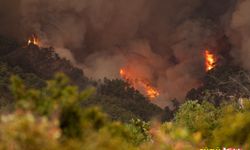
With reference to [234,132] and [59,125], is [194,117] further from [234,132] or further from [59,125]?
[59,125]

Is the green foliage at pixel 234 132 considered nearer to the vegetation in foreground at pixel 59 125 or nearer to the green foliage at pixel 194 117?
the vegetation in foreground at pixel 59 125

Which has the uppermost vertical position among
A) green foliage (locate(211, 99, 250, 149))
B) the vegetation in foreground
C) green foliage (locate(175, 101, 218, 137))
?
green foliage (locate(175, 101, 218, 137))

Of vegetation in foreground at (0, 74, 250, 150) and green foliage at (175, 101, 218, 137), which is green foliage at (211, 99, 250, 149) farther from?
green foliage at (175, 101, 218, 137)

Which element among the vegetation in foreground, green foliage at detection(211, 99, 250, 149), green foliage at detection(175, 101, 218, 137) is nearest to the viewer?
the vegetation in foreground

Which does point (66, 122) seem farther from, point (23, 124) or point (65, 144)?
point (23, 124)

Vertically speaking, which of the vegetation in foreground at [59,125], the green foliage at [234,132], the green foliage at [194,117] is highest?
the green foliage at [194,117]

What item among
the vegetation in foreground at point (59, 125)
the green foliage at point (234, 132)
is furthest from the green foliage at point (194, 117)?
the vegetation in foreground at point (59, 125)

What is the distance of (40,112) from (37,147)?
151 centimetres

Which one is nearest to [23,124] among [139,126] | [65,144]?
[65,144]

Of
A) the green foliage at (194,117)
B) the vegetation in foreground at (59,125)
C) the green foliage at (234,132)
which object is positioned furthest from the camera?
the green foliage at (194,117)

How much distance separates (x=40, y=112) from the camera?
13391 millimetres

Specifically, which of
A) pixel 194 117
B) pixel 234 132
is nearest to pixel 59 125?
pixel 234 132

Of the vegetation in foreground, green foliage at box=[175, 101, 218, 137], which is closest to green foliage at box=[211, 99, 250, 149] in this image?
the vegetation in foreground

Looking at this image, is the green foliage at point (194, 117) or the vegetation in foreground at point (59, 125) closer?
the vegetation in foreground at point (59, 125)
